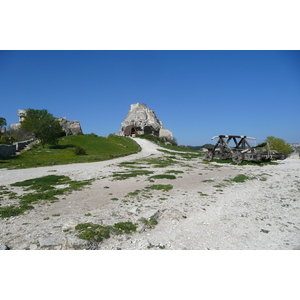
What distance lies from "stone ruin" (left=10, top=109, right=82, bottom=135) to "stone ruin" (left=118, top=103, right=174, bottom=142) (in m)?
24.0

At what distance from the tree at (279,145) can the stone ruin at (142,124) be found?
44.5 metres

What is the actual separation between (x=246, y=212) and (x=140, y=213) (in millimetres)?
4642

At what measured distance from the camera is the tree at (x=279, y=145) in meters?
41.7

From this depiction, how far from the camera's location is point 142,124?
84375 mm

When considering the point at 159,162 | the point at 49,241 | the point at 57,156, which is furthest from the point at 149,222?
the point at 57,156

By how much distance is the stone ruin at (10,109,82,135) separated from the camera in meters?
60.5

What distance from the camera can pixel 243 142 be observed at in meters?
27.6

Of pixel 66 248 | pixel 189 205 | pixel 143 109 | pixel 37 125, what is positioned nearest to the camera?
pixel 66 248

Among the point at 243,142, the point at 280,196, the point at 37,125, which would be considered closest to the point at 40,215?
the point at 280,196

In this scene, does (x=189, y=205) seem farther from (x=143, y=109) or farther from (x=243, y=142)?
(x=143, y=109)

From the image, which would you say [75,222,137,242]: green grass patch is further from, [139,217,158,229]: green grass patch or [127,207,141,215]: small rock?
[127,207,141,215]: small rock

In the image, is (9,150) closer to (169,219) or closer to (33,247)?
(33,247)

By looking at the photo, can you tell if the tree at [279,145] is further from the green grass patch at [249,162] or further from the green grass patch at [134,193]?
the green grass patch at [134,193]

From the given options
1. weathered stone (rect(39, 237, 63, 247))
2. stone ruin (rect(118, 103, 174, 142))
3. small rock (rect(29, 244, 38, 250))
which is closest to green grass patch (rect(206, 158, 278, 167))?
weathered stone (rect(39, 237, 63, 247))
